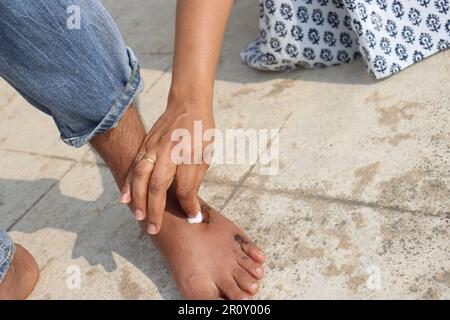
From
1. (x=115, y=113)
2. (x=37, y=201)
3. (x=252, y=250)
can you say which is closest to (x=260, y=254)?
(x=252, y=250)

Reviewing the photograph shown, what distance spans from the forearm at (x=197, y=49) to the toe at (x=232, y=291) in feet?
1.40

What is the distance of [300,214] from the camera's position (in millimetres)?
1604

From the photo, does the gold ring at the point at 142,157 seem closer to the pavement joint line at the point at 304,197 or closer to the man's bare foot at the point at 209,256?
the man's bare foot at the point at 209,256

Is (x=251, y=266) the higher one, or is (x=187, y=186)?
(x=187, y=186)

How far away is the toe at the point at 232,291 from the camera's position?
1427mm

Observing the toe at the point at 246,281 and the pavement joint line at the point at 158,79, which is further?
the pavement joint line at the point at 158,79

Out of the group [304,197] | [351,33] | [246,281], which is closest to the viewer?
[246,281]

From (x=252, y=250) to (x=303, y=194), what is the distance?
0.25 meters

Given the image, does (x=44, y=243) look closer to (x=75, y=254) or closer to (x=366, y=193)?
(x=75, y=254)

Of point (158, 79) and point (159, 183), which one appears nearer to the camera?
point (159, 183)

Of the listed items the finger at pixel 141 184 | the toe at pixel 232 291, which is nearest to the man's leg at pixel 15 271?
the finger at pixel 141 184

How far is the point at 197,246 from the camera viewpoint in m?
1.52

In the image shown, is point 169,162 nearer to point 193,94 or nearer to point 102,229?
point 193,94
